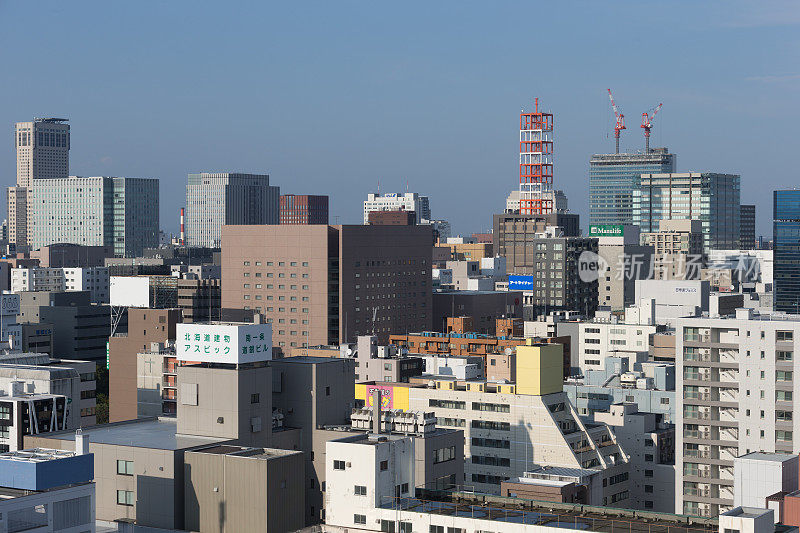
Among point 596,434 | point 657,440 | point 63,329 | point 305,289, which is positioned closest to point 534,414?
point 596,434

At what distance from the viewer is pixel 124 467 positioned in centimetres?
7219

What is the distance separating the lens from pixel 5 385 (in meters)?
98.4

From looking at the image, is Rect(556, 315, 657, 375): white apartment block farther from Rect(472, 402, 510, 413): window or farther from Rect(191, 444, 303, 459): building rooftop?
Rect(191, 444, 303, 459): building rooftop

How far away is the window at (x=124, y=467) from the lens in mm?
72000

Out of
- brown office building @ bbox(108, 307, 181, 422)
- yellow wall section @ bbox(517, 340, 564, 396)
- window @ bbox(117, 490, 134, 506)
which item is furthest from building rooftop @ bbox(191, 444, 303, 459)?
brown office building @ bbox(108, 307, 181, 422)

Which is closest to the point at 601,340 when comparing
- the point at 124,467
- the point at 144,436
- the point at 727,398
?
the point at 727,398

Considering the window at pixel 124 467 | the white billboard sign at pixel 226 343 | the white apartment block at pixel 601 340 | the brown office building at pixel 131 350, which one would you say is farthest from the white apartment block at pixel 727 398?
the white apartment block at pixel 601 340

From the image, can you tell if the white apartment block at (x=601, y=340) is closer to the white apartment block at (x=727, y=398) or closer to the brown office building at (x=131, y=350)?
the brown office building at (x=131, y=350)

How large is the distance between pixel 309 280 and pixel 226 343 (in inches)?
4072

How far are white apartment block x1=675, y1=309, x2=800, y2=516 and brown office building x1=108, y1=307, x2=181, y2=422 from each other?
5628 centimetres

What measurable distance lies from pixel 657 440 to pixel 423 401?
67.5 feet

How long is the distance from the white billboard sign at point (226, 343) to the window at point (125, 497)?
9774 mm

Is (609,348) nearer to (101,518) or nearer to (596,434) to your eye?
(596,434)

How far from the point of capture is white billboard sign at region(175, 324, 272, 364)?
76062 mm
